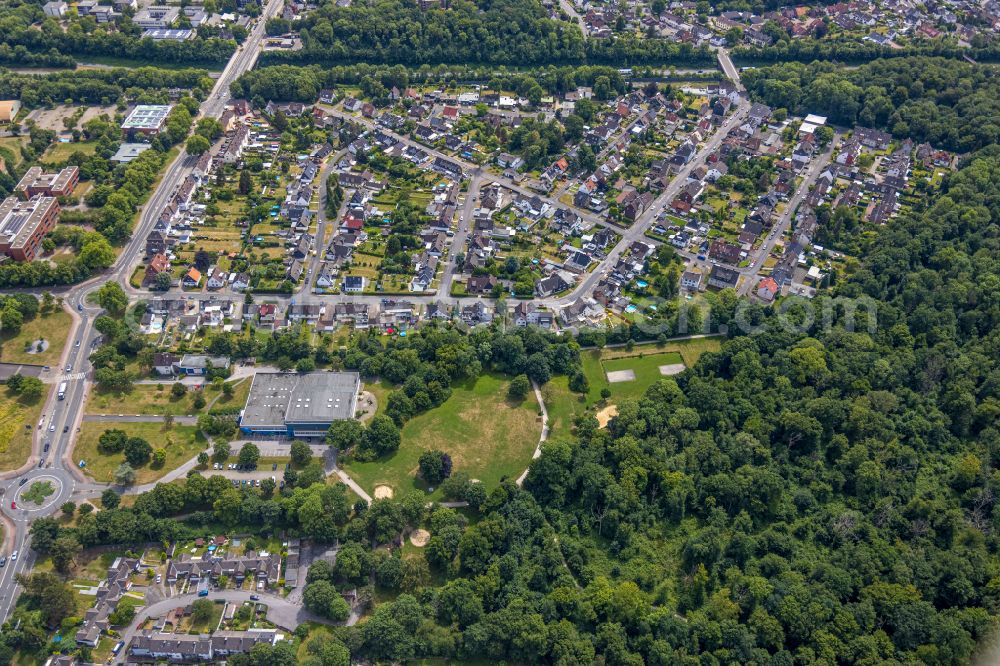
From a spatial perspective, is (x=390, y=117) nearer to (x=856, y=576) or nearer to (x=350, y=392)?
(x=350, y=392)

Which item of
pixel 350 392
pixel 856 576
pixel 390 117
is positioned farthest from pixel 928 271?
pixel 390 117

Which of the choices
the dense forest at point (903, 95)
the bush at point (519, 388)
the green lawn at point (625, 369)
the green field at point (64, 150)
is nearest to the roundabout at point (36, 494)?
the bush at point (519, 388)

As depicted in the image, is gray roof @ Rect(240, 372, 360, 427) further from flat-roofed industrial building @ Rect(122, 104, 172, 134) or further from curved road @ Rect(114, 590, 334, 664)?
flat-roofed industrial building @ Rect(122, 104, 172, 134)

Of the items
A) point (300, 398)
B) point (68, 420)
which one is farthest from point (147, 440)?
point (300, 398)

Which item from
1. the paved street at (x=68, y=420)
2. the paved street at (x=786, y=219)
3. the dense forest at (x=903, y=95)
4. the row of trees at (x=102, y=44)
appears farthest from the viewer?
the row of trees at (x=102, y=44)

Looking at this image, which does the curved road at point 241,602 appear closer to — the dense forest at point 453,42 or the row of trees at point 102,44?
the dense forest at point 453,42

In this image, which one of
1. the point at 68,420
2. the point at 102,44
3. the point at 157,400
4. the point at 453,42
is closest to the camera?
the point at 68,420

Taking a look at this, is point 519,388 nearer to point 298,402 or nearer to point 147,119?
point 298,402
